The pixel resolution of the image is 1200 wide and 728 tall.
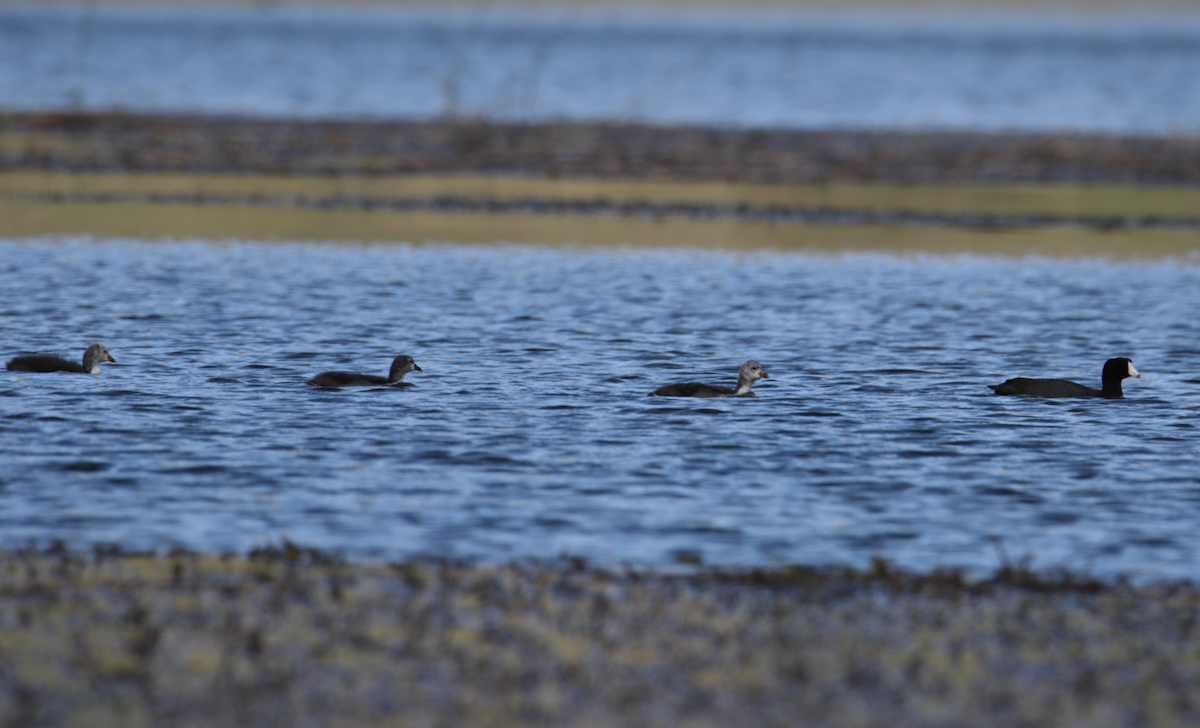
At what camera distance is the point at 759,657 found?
885 cm

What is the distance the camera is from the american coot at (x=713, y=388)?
53.2 feet

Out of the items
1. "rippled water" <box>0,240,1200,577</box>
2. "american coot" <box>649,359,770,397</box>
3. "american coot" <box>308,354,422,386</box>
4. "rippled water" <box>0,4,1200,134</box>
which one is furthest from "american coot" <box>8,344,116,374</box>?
"rippled water" <box>0,4,1200,134</box>

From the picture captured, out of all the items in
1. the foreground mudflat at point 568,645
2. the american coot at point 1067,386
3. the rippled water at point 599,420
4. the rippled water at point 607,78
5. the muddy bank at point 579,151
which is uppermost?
the rippled water at point 607,78

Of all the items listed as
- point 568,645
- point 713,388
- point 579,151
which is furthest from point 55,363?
point 579,151

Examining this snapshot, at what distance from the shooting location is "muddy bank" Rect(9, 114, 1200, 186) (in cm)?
4241

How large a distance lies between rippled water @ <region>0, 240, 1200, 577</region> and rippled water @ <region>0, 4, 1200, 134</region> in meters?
27.1

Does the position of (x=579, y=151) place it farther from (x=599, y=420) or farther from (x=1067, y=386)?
(x=599, y=420)

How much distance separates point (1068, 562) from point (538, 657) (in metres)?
4.03

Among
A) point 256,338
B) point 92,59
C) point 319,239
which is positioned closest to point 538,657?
point 256,338

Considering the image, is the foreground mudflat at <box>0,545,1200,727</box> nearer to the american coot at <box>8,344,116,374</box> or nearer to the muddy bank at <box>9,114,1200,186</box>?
the american coot at <box>8,344,116,374</box>

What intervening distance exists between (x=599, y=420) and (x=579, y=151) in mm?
32460

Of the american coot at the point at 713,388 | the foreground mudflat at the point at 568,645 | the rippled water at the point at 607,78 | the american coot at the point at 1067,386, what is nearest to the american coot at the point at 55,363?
the american coot at the point at 713,388

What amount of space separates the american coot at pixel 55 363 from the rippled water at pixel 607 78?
33.4m

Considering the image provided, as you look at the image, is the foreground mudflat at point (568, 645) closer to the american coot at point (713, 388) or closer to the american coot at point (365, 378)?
the american coot at point (713, 388)
